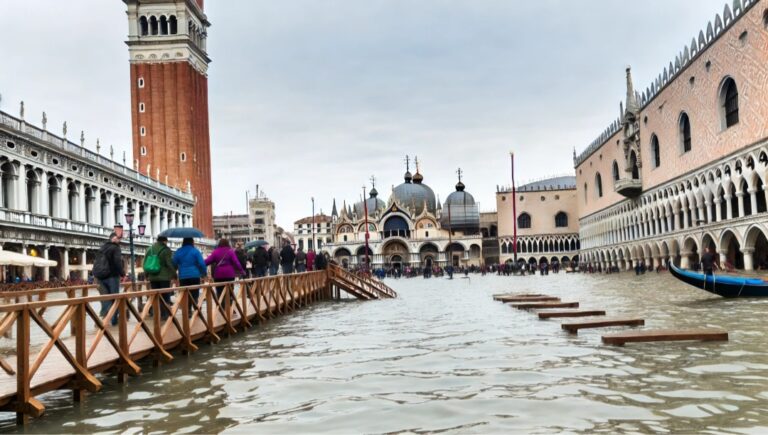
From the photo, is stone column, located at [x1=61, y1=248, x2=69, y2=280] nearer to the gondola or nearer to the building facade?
the building facade

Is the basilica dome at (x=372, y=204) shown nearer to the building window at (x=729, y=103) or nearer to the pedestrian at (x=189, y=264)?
the building window at (x=729, y=103)

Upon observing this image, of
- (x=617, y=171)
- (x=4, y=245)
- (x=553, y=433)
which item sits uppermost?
(x=617, y=171)

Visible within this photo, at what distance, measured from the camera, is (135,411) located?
705 cm

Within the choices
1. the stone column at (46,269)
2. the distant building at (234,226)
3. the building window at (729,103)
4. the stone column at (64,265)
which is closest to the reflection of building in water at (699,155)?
the building window at (729,103)

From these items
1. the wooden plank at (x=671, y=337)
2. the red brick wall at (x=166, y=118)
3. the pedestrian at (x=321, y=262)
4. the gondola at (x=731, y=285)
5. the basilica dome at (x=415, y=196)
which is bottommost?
the wooden plank at (x=671, y=337)

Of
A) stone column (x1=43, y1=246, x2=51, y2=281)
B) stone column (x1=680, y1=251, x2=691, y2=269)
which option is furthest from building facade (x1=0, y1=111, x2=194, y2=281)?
stone column (x1=680, y1=251, x2=691, y2=269)

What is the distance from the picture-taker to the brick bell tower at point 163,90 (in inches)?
2714

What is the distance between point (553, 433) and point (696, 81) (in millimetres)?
38571

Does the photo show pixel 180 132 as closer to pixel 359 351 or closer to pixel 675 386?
pixel 359 351

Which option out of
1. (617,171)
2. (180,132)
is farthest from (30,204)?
Result: (617,171)

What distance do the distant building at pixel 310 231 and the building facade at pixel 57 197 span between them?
67507 mm

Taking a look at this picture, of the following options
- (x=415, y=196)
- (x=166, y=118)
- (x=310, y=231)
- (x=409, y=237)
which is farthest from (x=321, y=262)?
(x=310, y=231)

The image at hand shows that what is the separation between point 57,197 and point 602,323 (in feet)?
126

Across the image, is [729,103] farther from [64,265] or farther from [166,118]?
[166,118]
